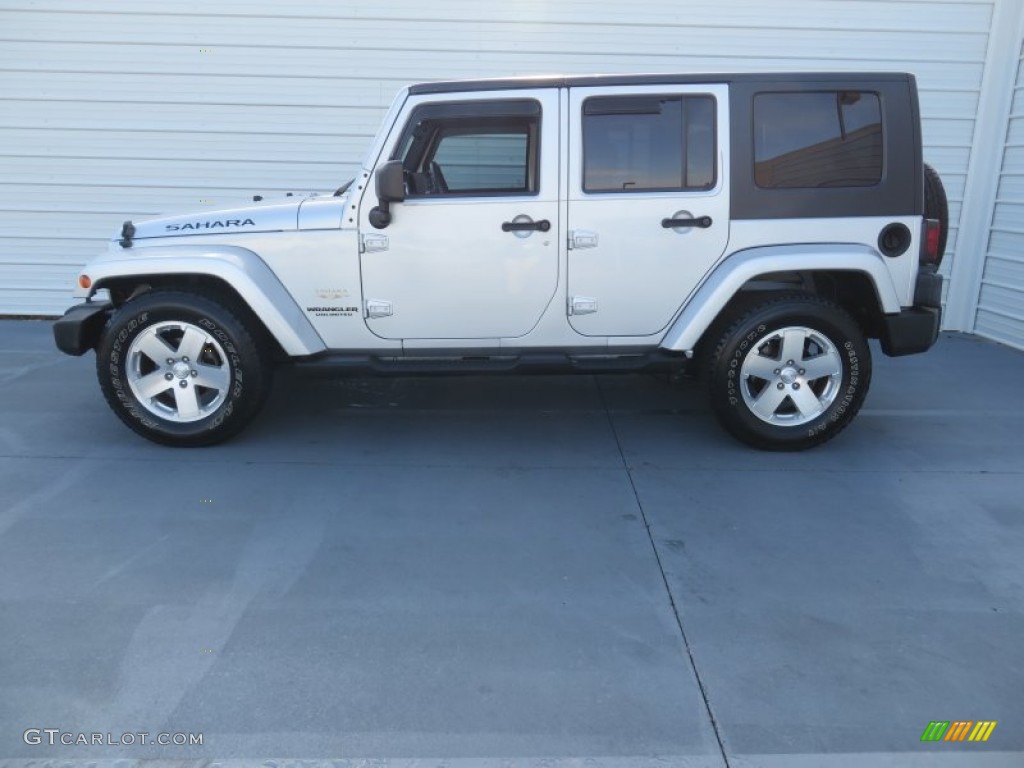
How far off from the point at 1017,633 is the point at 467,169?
340 centimetres

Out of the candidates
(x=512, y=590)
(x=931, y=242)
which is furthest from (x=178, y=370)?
(x=931, y=242)

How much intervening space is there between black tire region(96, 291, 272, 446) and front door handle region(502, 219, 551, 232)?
1.54 metres

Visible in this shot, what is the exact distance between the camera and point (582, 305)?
452 cm

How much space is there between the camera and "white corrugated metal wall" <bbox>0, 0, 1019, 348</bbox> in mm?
7410

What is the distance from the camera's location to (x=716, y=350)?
452 cm

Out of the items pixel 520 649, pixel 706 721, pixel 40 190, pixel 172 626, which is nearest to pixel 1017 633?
pixel 706 721

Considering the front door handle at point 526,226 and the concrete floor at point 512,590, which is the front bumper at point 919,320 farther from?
the front door handle at point 526,226

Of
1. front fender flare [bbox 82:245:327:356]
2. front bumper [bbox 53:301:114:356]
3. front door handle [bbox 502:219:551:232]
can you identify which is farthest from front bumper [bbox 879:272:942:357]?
front bumper [bbox 53:301:114:356]

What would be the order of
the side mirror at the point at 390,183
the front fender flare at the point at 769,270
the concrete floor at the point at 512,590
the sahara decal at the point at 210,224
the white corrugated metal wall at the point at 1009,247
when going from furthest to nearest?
the white corrugated metal wall at the point at 1009,247 → the sahara decal at the point at 210,224 → the front fender flare at the point at 769,270 → the side mirror at the point at 390,183 → the concrete floor at the point at 512,590

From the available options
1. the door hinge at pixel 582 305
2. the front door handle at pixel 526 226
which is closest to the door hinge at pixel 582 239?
the front door handle at pixel 526 226

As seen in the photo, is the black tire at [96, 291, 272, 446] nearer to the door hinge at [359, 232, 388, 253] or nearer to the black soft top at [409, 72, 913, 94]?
the door hinge at [359, 232, 388, 253]

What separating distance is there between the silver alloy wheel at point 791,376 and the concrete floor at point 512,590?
10.8 inches

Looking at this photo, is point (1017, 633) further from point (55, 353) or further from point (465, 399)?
point (55, 353)

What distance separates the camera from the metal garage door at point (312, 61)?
7.41 meters
